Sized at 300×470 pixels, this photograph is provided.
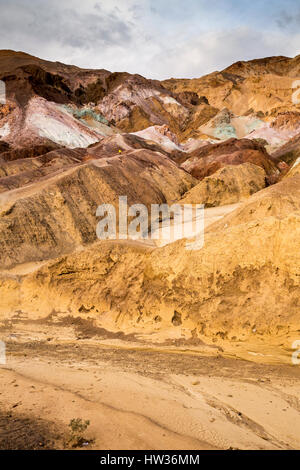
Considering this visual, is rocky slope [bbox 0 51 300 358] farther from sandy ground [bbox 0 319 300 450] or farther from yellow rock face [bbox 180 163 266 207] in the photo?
sandy ground [bbox 0 319 300 450]

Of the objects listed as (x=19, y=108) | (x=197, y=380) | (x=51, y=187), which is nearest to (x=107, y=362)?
(x=197, y=380)

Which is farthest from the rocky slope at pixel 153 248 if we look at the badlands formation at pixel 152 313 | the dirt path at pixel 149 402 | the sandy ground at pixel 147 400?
the dirt path at pixel 149 402

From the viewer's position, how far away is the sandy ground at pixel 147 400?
285 cm

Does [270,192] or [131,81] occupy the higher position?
[131,81]

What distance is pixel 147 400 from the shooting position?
3.66 meters

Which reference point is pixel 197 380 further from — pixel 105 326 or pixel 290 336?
pixel 105 326

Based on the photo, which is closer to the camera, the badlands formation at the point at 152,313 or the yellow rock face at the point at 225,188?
the badlands formation at the point at 152,313

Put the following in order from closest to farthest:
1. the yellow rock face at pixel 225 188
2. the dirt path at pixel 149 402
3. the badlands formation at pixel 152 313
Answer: the dirt path at pixel 149 402, the badlands formation at pixel 152 313, the yellow rock face at pixel 225 188

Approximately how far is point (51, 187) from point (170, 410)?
1429 centimetres

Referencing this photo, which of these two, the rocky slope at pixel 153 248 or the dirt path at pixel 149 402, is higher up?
the rocky slope at pixel 153 248

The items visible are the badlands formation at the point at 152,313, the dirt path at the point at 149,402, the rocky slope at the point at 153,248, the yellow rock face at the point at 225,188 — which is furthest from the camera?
the yellow rock face at the point at 225,188

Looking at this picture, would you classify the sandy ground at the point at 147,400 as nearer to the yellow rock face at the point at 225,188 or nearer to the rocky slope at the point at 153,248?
the rocky slope at the point at 153,248

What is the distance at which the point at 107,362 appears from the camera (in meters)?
5.77

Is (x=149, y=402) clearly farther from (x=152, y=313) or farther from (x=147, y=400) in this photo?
(x=152, y=313)
